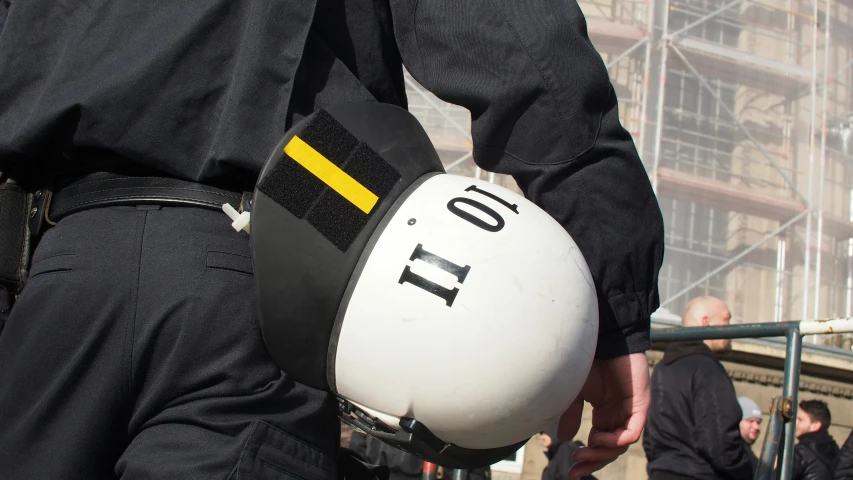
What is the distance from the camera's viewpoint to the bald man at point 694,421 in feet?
12.4

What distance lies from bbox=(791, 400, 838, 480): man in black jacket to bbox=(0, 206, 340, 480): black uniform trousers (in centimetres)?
411

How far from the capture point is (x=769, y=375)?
6945 millimetres

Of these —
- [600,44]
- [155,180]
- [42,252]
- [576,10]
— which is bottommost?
[42,252]

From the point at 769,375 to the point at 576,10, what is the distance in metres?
6.33

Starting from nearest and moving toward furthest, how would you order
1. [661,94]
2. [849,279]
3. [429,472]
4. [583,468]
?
[583,468] → [429,472] → [661,94] → [849,279]

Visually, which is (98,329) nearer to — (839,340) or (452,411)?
(452,411)

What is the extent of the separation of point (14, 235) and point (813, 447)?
455 cm

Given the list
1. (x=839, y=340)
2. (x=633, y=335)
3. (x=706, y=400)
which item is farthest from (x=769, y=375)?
(x=633, y=335)

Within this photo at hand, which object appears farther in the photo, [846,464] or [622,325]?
[846,464]

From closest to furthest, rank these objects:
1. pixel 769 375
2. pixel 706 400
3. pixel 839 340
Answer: pixel 706 400 < pixel 769 375 < pixel 839 340

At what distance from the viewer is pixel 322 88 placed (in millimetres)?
1276

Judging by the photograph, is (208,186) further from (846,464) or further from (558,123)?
(846,464)

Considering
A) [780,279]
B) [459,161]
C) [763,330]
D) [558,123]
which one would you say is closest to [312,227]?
[558,123]

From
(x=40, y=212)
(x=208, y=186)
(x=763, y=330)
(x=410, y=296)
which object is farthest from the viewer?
(x=763, y=330)
